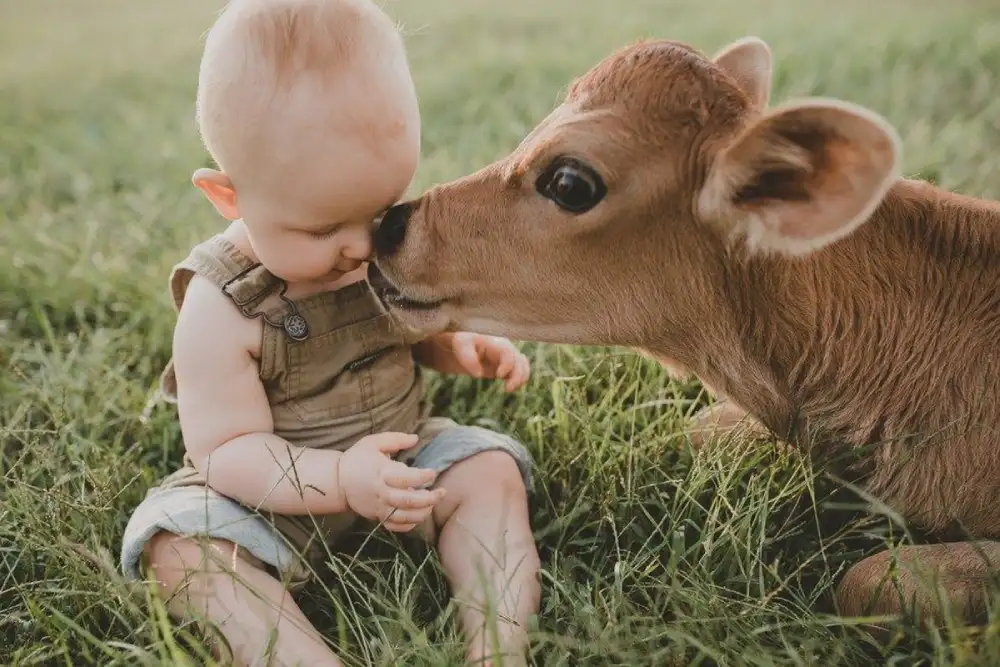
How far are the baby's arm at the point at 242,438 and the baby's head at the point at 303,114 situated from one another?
25 cm

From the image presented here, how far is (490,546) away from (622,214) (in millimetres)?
921

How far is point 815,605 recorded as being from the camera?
8.32 feet

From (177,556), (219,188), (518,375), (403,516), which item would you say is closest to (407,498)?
(403,516)

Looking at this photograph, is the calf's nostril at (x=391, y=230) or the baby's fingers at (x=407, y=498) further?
the calf's nostril at (x=391, y=230)

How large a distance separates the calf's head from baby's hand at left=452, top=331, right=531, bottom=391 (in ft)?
1.21

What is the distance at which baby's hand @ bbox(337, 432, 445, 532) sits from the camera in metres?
2.37

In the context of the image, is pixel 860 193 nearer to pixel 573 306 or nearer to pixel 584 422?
pixel 573 306

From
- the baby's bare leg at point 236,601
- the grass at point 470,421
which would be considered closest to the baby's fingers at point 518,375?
the grass at point 470,421

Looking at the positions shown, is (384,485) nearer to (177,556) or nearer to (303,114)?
(177,556)

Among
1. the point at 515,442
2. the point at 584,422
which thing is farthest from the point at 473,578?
the point at 584,422

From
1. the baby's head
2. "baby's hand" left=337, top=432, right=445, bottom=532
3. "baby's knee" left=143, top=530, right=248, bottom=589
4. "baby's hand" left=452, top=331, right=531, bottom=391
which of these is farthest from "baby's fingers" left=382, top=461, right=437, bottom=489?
"baby's hand" left=452, top=331, right=531, bottom=391

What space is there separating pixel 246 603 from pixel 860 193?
1707mm

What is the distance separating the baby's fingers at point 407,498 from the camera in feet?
7.72

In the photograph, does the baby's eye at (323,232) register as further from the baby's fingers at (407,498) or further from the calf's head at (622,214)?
the baby's fingers at (407,498)
